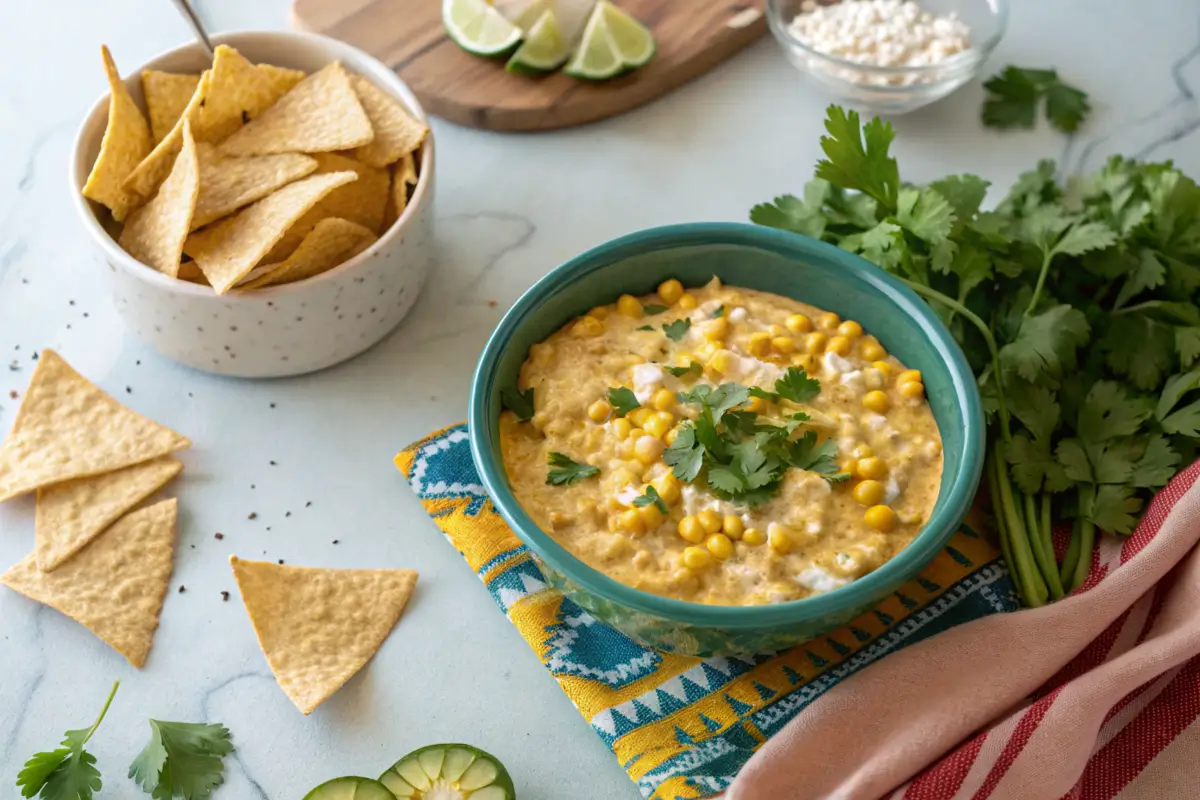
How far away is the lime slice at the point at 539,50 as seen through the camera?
353 centimetres

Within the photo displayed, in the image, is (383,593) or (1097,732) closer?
(1097,732)

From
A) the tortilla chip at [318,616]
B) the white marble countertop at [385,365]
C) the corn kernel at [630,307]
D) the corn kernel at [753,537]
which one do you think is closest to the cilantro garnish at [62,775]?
the white marble countertop at [385,365]

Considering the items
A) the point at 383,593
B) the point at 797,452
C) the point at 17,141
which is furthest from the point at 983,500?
the point at 17,141

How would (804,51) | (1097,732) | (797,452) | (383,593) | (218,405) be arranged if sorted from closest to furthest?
(1097,732) → (797,452) → (383,593) → (218,405) → (804,51)

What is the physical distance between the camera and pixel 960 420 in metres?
2.50

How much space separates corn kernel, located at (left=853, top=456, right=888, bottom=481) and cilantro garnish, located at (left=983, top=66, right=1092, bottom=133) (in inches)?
61.6

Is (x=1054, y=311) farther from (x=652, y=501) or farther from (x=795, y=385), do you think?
(x=652, y=501)

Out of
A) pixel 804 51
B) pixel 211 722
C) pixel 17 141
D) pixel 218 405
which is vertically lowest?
pixel 211 722

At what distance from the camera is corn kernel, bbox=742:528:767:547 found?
2.36 m

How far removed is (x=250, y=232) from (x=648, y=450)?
3.36 ft

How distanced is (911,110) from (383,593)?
2067mm

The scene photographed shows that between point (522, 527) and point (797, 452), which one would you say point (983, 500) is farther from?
point (522, 527)

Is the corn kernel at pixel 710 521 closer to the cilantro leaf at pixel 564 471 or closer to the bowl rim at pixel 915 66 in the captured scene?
the cilantro leaf at pixel 564 471

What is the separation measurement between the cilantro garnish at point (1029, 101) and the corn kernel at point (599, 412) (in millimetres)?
1702
